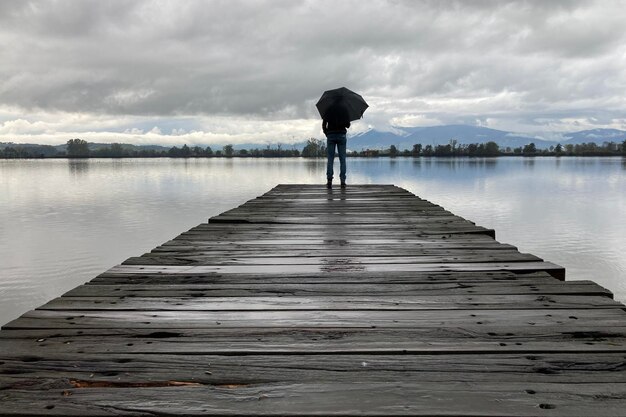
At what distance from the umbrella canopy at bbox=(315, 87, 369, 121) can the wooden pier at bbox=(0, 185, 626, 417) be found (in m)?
9.38

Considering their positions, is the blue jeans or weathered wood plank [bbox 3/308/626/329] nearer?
weathered wood plank [bbox 3/308/626/329]

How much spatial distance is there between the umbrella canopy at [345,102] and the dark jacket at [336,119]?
134 mm

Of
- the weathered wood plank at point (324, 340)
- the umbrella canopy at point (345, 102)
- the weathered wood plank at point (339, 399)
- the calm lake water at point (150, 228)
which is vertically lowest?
the calm lake water at point (150, 228)

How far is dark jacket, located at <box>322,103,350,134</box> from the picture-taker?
528 inches

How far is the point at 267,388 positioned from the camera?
2182 mm

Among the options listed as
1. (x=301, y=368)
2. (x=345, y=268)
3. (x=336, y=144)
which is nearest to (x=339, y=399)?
(x=301, y=368)

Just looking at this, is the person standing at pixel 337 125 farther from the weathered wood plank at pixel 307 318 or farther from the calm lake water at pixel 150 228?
the weathered wood plank at pixel 307 318

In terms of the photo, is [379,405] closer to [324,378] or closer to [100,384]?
[324,378]

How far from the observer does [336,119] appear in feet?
44.1

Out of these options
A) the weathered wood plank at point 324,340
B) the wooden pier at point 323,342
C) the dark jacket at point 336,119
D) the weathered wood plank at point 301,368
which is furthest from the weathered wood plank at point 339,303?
the dark jacket at point 336,119

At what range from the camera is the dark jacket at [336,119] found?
13.4m

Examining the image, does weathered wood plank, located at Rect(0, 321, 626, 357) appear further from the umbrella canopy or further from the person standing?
the umbrella canopy

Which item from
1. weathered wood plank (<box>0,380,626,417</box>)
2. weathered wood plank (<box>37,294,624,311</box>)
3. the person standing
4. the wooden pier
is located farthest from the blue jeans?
weathered wood plank (<box>0,380,626,417</box>)

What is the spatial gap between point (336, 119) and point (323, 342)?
36.9 feet
